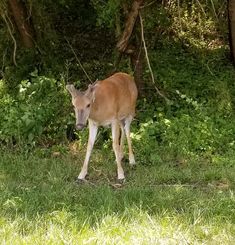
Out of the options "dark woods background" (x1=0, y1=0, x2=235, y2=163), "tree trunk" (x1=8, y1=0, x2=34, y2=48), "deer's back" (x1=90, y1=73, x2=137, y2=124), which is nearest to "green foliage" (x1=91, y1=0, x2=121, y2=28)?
"dark woods background" (x1=0, y1=0, x2=235, y2=163)

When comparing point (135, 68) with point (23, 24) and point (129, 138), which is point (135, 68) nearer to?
point (23, 24)

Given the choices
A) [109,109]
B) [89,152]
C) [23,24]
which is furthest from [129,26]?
[89,152]

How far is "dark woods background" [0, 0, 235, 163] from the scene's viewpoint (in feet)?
31.3

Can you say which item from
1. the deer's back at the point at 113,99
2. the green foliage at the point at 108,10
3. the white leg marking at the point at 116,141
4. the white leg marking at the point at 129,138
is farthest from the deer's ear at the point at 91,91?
the green foliage at the point at 108,10

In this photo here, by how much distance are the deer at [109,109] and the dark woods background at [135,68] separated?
585 millimetres

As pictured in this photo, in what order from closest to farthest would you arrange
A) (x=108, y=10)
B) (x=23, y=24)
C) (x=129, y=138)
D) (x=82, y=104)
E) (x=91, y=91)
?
(x=82, y=104) → (x=91, y=91) → (x=129, y=138) → (x=108, y=10) → (x=23, y=24)

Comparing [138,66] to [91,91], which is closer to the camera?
[91,91]

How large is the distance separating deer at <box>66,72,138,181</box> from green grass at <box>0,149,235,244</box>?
0.31 m

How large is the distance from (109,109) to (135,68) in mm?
3282

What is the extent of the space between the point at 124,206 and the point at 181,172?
6.10 feet

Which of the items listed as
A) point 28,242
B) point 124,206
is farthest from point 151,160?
point 28,242

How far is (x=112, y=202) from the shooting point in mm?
6594

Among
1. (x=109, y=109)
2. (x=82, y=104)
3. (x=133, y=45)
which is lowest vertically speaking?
(x=109, y=109)

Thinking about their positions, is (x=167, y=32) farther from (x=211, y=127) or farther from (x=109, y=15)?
(x=211, y=127)
